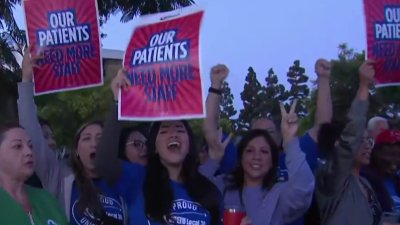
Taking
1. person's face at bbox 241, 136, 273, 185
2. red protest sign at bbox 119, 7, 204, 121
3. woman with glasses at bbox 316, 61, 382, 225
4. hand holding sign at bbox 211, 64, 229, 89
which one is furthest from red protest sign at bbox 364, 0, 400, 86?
red protest sign at bbox 119, 7, 204, 121

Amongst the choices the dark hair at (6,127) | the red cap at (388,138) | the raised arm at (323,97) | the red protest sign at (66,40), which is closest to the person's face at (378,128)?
the red cap at (388,138)

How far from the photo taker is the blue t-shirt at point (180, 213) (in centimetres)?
478

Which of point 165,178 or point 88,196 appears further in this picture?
point 165,178

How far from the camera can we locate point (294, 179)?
195 inches

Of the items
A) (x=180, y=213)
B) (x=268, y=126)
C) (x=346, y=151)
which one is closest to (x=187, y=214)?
(x=180, y=213)

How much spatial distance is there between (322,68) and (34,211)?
265cm

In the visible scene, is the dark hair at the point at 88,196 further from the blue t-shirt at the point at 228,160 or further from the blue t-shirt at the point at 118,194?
the blue t-shirt at the point at 228,160

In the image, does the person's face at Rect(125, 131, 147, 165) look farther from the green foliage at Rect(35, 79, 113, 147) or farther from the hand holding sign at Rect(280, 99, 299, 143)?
the green foliage at Rect(35, 79, 113, 147)

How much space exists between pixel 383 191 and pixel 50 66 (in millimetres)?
2454

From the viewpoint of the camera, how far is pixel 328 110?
6051 millimetres

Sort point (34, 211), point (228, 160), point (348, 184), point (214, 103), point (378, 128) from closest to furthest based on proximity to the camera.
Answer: point (34, 211)
point (348, 184)
point (214, 103)
point (228, 160)
point (378, 128)

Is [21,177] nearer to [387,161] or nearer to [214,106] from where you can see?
[214,106]

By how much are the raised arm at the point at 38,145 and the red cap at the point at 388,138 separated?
2397 mm

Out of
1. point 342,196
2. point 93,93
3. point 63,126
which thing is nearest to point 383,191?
point 342,196
